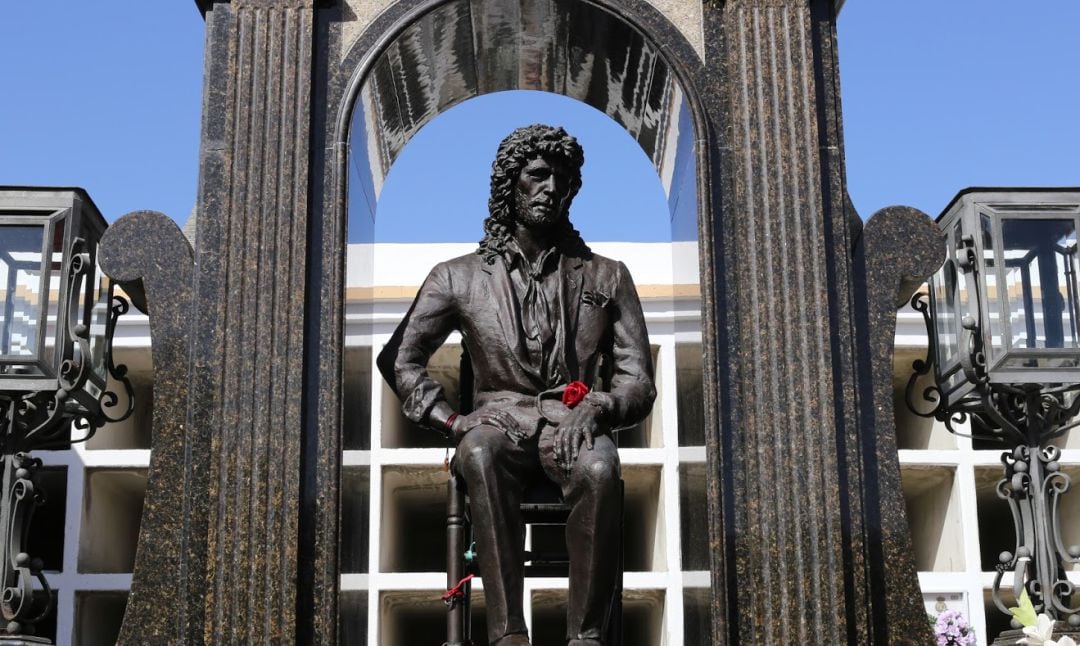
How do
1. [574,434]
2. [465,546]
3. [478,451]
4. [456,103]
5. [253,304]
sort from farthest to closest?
[456,103], [253,304], [465,546], [574,434], [478,451]

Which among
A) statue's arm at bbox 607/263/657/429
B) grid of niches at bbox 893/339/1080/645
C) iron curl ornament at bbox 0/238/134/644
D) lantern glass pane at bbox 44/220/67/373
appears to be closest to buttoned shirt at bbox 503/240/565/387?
statue's arm at bbox 607/263/657/429

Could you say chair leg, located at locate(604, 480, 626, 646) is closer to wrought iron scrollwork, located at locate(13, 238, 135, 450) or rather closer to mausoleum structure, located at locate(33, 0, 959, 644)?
mausoleum structure, located at locate(33, 0, 959, 644)

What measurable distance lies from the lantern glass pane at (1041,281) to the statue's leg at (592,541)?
310 centimetres

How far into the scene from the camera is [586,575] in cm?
849

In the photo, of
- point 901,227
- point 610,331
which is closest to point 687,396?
point 610,331

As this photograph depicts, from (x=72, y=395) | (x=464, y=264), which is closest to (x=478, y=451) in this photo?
(x=464, y=264)

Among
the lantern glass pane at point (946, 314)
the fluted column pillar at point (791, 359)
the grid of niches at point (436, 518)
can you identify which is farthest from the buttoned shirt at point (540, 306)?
the grid of niches at point (436, 518)

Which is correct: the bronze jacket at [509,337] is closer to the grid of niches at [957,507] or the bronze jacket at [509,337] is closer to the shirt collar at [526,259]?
the shirt collar at [526,259]

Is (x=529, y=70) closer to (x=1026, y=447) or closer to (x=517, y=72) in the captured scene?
(x=517, y=72)

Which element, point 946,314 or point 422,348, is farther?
point 946,314

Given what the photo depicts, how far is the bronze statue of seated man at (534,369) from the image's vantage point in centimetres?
854

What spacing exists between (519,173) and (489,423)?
1608 millimetres

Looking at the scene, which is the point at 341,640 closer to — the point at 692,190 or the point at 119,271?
the point at 119,271

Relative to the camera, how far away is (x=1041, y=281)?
10.4 meters
